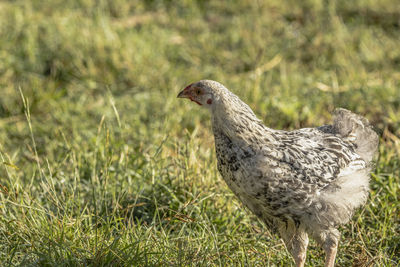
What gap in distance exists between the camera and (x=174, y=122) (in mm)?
5266

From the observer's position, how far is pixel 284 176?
312cm

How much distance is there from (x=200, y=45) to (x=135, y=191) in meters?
3.46

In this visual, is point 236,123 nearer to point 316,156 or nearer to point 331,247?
point 316,156

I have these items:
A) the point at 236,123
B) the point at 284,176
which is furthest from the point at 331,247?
the point at 236,123

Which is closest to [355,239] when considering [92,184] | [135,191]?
[135,191]

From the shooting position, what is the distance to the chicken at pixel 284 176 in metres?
3.08

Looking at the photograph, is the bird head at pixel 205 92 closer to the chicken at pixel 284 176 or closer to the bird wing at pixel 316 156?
the chicken at pixel 284 176

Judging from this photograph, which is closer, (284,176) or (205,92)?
(284,176)

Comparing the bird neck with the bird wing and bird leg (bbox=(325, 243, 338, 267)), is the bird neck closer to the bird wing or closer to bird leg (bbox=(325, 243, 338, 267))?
the bird wing

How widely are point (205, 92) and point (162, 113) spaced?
7.38 feet

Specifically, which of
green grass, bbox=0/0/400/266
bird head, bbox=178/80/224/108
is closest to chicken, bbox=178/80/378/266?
bird head, bbox=178/80/224/108

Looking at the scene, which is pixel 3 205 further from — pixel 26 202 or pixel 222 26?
pixel 222 26

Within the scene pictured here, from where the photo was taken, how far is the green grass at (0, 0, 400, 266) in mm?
3324

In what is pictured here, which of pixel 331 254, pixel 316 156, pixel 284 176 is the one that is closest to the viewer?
pixel 284 176
